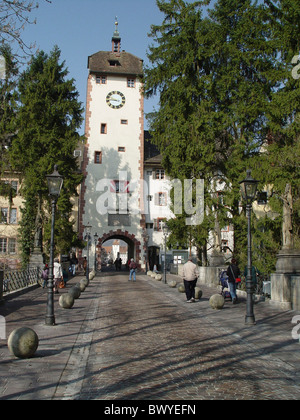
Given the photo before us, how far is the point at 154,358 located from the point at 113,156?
1627 inches

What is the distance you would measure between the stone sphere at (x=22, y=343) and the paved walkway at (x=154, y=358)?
148 millimetres

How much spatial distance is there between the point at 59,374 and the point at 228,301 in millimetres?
11939

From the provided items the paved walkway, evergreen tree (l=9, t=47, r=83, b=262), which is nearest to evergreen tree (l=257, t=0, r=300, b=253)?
the paved walkway

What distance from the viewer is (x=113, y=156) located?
47.9 metres

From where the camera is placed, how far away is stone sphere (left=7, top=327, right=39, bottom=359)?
24.0 feet

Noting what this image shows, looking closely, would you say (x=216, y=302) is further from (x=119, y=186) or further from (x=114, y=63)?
(x=114, y=63)

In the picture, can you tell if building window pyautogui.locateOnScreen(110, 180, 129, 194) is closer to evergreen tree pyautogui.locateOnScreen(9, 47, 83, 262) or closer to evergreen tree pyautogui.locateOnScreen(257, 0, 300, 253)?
evergreen tree pyautogui.locateOnScreen(9, 47, 83, 262)

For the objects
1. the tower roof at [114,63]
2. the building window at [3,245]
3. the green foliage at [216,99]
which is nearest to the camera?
the green foliage at [216,99]

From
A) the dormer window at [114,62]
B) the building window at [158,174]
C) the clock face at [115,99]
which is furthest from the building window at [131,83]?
the building window at [158,174]

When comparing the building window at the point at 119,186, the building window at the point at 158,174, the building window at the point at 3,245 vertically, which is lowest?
the building window at the point at 3,245

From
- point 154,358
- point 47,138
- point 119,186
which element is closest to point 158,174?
point 119,186

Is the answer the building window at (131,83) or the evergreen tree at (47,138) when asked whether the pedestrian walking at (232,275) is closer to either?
the evergreen tree at (47,138)

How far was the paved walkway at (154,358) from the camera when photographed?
5.71 metres
